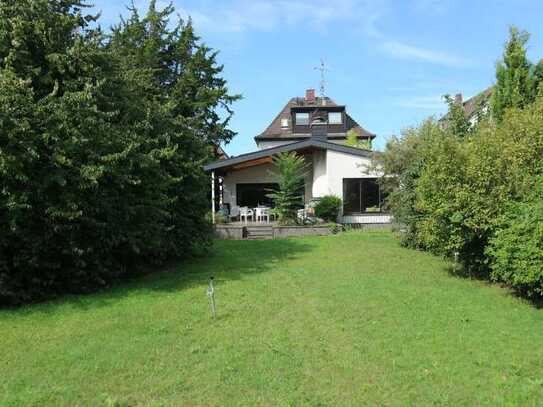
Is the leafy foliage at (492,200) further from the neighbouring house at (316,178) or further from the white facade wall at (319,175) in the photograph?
the white facade wall at (319,175)

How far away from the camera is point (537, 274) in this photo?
6.96 meters

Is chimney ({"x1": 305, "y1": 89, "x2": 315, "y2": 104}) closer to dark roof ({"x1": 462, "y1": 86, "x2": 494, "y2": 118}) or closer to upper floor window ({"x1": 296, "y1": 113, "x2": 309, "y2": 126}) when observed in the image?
upper floor window ({"x1": 296, "y1": 113, "x2": 309, "y2": 126})

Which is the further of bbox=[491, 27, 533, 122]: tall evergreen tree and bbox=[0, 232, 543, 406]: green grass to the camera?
bbox=[491, 27, 533, 122]: tall evergreen tree

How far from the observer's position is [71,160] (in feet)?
25.7

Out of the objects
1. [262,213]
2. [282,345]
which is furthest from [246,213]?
[282,345]

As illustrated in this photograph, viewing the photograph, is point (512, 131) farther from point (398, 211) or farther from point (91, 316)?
point (91, 316)

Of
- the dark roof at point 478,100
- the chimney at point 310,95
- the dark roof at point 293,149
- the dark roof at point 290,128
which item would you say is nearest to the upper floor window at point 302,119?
the dark roof at point 290,128

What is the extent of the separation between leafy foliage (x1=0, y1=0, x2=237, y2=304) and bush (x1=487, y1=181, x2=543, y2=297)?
21.7 feet

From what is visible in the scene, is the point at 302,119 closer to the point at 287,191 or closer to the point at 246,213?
the point at 246,213

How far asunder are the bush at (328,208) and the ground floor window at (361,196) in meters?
1.10

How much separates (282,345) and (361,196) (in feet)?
50.2

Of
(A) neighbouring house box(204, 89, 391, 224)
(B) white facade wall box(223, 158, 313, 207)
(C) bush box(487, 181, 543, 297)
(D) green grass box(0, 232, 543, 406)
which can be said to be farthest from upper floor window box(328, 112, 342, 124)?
(C) bush box(487, 181, 543, 297)

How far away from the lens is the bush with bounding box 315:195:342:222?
19.0 meters

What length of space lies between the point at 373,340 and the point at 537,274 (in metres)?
3.10
